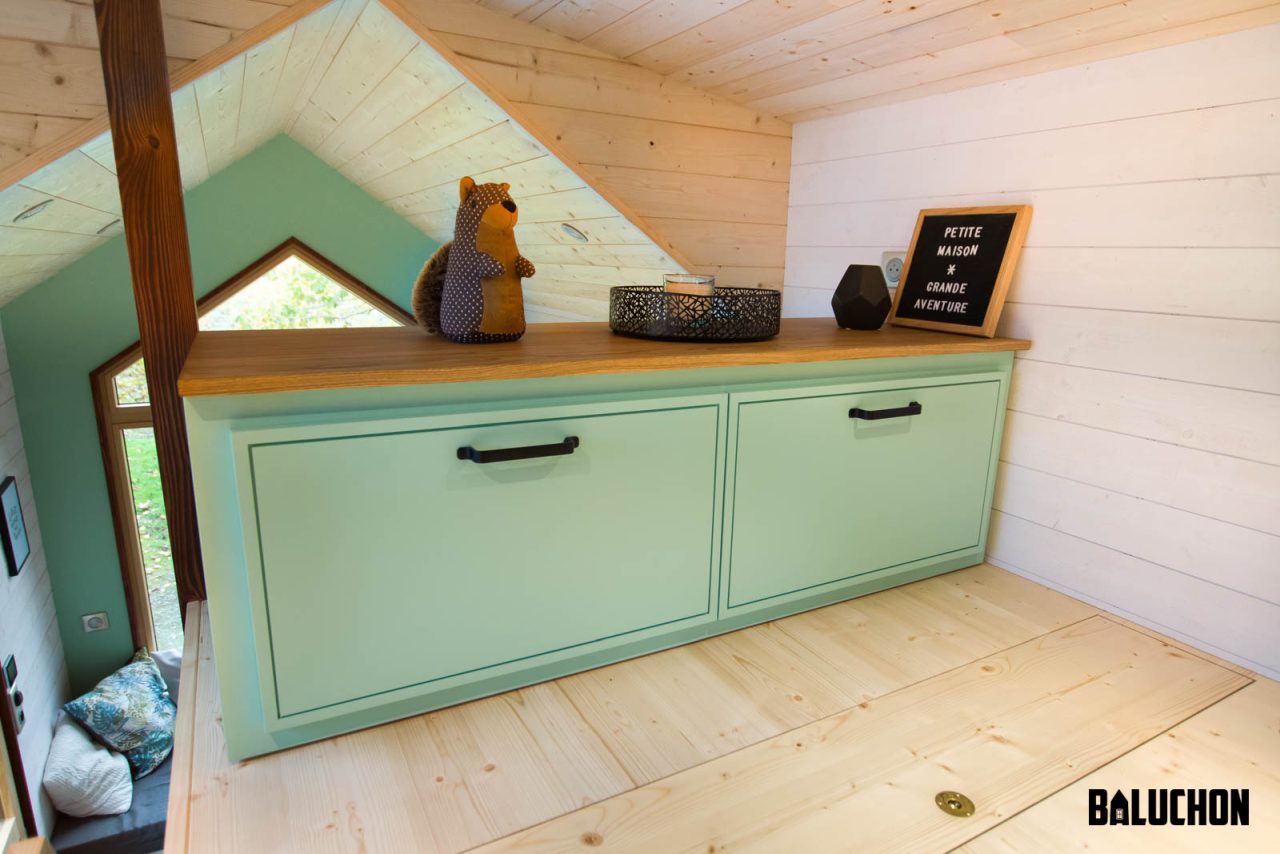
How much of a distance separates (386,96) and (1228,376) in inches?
96.9

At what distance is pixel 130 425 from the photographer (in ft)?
13.6

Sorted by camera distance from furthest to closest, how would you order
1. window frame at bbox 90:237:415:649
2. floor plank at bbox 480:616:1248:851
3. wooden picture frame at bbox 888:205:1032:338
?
window frame at bbox 90:237:415:649 → wooden picture frame at bbox 888:205:1032:338 → floor plank at bbox 480:616:1248:851

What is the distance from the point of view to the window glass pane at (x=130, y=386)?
4086mm

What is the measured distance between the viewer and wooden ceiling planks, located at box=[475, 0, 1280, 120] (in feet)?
4.39

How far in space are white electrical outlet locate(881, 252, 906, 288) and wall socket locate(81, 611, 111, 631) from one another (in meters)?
4.62

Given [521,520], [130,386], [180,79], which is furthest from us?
[130,386]

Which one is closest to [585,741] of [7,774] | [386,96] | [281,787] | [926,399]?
[281,787]

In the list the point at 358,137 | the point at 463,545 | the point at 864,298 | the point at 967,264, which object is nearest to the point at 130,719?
the point at 358,137

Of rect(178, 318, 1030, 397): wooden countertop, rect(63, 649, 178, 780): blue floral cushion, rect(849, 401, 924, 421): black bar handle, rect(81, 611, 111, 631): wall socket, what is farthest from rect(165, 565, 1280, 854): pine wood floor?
rect(81, 611, 111, 631): wall socket

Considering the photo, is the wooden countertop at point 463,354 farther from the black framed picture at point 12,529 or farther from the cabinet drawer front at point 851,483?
the black framed picture at point 12,529

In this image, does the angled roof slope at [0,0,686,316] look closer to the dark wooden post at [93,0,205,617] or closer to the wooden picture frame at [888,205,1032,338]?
the dark wooden post at [93,0,205,617]

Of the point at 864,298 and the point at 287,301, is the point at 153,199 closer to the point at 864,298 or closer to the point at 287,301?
the point at 864,298

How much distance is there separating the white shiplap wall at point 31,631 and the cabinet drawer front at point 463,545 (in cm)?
308

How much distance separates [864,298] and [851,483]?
0.51m
